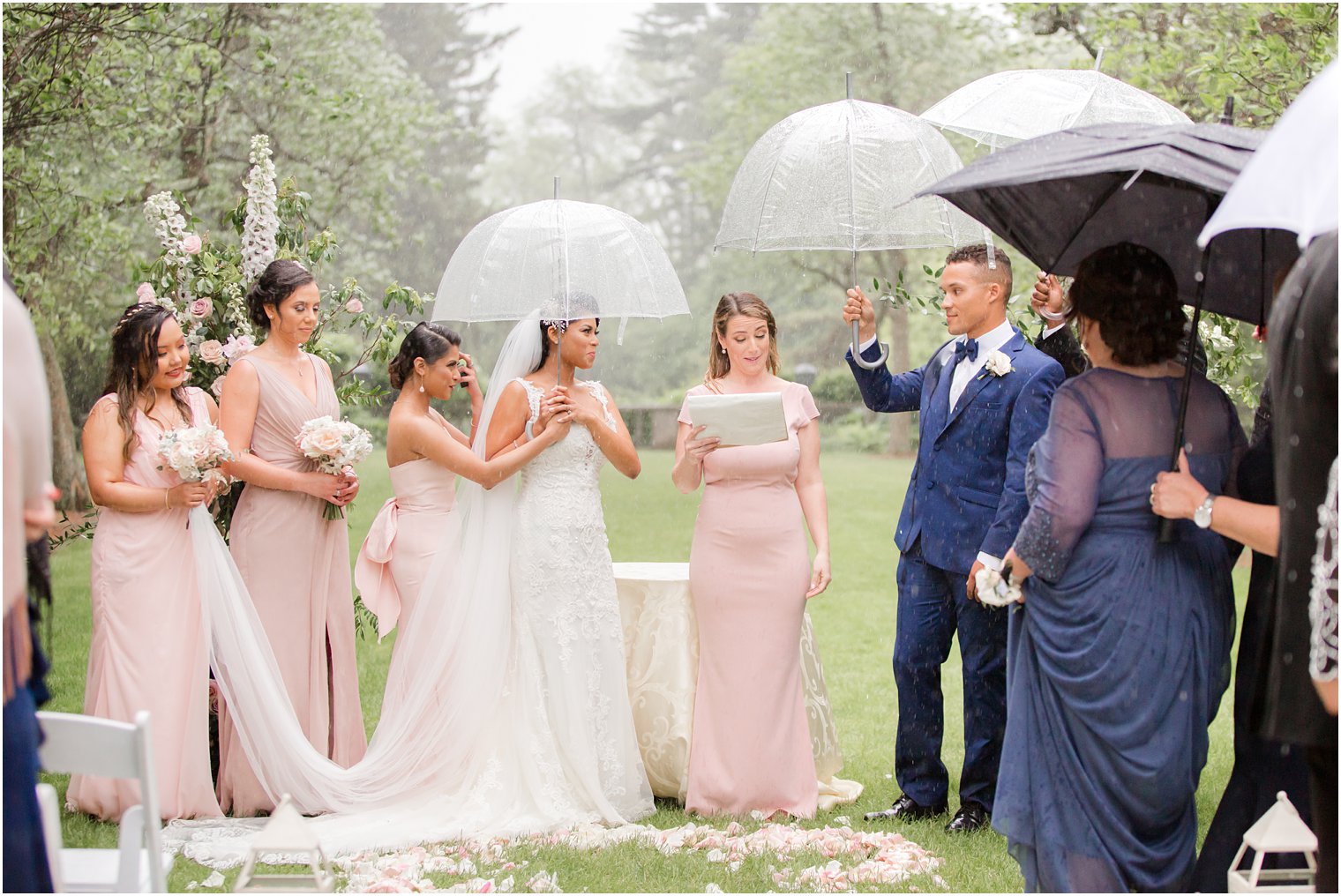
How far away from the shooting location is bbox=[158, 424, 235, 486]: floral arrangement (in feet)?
16.4

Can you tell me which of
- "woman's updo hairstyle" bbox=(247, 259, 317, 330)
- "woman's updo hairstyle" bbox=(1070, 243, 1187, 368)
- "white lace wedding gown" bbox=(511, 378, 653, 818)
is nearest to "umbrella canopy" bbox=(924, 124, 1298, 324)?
"woman's updo hairstyle" bbox=(1070, 243, 1187, 368)

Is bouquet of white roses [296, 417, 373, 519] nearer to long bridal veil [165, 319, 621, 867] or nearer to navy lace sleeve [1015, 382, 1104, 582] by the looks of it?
long bridal veil [165, 319, 621, 867]

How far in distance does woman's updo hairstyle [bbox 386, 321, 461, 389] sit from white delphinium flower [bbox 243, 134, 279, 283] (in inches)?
36.8

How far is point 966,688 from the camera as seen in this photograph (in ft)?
16.8

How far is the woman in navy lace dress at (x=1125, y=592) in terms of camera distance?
3.61 m

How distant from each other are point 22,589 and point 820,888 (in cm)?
290

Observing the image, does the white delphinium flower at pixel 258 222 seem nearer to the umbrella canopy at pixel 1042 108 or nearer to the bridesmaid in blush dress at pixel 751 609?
the bridesmaid in blush dress at pixel 751 609

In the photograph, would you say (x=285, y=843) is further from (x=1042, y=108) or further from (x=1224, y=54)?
(x=1224, y=54)

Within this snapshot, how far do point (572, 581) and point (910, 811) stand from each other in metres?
1.69

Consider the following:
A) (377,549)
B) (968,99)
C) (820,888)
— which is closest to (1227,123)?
(968,99)

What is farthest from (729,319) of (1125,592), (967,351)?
(1125,592)

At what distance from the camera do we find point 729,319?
5414mm

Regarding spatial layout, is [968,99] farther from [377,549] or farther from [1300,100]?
[377,549]

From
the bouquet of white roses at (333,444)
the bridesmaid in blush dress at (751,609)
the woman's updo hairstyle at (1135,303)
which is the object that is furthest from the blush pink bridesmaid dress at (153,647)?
the woman's updo hairstyle at (1135,303)
